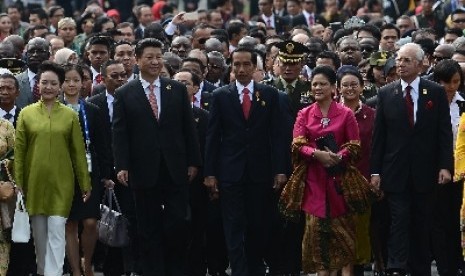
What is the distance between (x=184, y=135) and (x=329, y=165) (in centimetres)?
147

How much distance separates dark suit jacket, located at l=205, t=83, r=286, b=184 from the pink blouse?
0.64 meters

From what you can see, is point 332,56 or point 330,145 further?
point 332,56

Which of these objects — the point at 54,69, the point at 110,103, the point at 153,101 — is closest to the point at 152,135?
the point at 153,101

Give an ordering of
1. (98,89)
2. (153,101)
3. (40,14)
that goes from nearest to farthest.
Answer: (153,101) → (98,89) → (40,14)

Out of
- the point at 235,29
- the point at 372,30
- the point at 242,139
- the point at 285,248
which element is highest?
the point at 235,29

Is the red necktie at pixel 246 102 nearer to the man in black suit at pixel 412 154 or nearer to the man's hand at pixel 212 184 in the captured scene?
the man's hand at pixel 212 184

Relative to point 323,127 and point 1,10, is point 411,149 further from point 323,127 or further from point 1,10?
point 1,10

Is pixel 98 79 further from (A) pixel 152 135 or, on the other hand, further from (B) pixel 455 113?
(B) pixel 455 113

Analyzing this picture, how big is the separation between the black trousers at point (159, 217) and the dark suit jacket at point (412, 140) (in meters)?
1.84

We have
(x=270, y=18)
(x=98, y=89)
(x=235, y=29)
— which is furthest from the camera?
(x=270, y=18)

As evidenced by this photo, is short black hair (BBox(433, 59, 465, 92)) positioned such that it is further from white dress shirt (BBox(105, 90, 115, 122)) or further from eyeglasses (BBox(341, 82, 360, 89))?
white dress shirt (BBox(105, 90, 115, 122))

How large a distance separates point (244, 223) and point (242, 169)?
51 centimetres

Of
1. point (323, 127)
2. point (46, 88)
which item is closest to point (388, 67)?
point (323, 127)

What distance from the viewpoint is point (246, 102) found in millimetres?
16172
